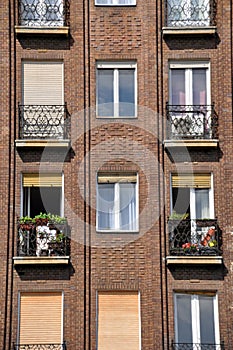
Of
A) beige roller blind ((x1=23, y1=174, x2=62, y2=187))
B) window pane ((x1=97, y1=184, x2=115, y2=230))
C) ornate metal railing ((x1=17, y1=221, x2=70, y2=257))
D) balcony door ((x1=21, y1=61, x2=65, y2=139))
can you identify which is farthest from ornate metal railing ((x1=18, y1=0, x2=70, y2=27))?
ornate metal railing ((x1=17, y1=221, x2=70, y2=257))

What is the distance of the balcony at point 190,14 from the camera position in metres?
33.2

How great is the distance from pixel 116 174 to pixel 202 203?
2.68 meters

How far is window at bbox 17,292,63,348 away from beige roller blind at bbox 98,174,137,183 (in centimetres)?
364

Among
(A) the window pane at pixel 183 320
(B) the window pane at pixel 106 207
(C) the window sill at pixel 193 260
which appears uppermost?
(B) the window pane at pixel 106 207

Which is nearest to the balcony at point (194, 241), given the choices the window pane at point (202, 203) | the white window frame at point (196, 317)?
the window pane at point (202, 203)

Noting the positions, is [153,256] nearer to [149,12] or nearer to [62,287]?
[62,287]

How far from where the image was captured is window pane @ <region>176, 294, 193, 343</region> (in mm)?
30984

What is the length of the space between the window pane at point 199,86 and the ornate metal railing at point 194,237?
3763 millimetres

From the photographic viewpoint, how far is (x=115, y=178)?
32406mm

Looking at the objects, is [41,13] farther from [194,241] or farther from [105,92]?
[194,241]

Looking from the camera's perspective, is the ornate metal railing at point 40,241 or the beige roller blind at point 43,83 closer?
the ornate metal railing at point 40,241

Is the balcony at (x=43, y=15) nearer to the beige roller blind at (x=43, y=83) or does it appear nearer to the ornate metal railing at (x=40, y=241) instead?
the beige roller blind at (x=43, y=83)

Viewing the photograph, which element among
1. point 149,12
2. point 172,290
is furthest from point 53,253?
point 149,12

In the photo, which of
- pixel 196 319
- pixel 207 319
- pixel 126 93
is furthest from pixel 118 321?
pixel 126 93
